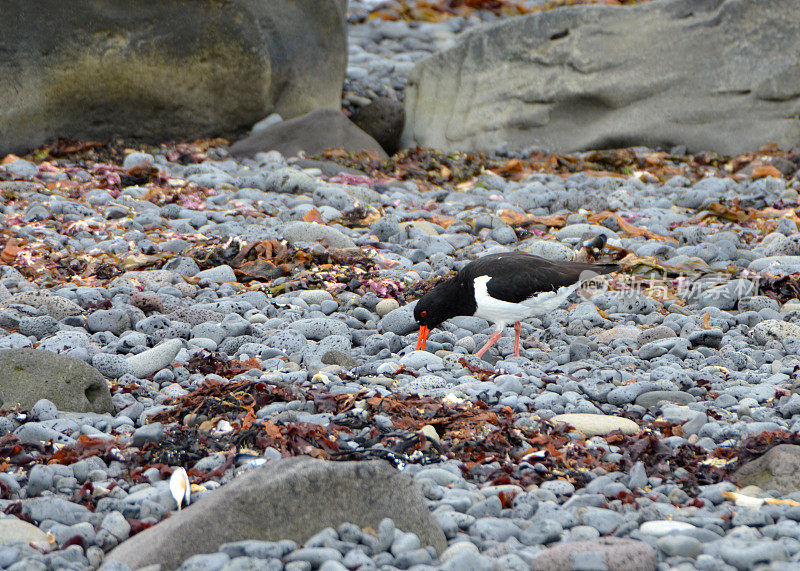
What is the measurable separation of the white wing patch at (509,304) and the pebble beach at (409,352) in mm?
286

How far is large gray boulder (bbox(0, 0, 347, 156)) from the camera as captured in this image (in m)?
10.2

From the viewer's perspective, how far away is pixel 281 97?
38.8ft

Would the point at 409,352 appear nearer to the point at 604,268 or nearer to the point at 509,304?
the point at 509,304

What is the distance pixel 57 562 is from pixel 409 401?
6.44 feet

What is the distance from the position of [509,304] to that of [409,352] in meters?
0.74

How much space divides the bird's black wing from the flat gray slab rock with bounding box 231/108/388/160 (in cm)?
565

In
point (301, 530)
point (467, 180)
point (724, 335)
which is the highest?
point (301, 530)

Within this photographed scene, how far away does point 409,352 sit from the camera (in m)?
5.59

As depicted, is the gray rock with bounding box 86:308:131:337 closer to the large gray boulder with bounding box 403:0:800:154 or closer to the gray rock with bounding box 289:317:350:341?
the gray rock with bounding box 289:317:350:341

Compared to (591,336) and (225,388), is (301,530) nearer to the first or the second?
(225,388)

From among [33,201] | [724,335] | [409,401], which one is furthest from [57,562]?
[33,201]

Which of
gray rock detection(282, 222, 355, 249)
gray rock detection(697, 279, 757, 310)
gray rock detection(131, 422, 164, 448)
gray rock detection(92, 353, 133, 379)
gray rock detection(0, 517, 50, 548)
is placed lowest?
gray rock detection(282, 222, 355, 249)

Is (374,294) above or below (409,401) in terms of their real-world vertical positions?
below

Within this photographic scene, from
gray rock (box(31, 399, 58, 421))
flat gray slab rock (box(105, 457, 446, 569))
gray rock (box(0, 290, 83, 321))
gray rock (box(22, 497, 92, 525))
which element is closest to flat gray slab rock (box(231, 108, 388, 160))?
gray rock (box(0, 290, 83, 321))
